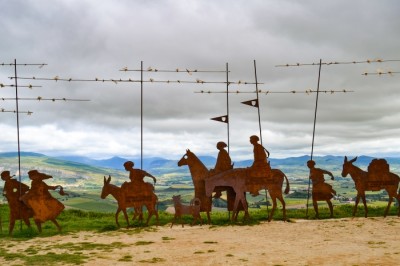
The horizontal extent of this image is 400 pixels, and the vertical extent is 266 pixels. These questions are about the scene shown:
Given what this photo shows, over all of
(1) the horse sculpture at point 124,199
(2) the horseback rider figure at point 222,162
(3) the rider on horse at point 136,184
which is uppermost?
(2) the horseback rider figure at point 222,162

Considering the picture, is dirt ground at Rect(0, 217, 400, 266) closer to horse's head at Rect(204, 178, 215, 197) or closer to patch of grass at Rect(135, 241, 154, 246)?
patch of grass at Rect(135, 241, 154, 246)

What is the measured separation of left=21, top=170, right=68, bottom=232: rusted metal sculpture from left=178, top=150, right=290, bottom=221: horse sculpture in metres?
5.10

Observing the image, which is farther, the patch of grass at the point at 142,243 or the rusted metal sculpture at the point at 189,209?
the rusted metal sculpture at the point at 189,209

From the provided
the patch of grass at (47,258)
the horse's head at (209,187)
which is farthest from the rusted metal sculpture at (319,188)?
the patch of grass at (47,258)

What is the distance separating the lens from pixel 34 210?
1517 cm

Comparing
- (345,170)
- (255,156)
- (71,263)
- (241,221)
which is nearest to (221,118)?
(255,156)

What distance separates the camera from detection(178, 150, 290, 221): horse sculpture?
1694 cm

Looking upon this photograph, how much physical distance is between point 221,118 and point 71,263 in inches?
389

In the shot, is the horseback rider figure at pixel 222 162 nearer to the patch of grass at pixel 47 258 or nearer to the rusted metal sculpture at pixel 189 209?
the rusted metal sculpture at pixel 189 209

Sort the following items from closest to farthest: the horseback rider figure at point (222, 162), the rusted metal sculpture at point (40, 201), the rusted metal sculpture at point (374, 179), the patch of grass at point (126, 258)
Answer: the patch of grass at point (126, 258), the rusted metal sculpture at point (40, 201), the horseback rider figure at point (222, 162), the rusted metal sculpture at point (374, 179)

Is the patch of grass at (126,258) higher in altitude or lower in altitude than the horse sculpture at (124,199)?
lower

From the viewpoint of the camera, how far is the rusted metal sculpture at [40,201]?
15.2 metres

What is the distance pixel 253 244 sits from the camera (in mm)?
12219

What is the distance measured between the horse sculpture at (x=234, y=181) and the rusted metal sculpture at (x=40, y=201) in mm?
5100
